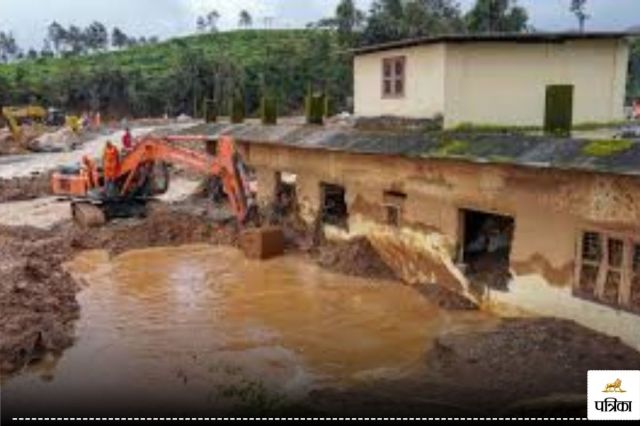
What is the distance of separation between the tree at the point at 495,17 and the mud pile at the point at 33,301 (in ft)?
103

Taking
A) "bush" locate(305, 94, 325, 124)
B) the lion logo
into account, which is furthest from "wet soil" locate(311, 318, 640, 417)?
"bush" locate(305, 94, 325, 124)

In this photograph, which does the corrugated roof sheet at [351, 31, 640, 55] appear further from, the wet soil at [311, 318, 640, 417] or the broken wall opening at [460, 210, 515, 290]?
the wet soil at [311, 318, 640, 417]

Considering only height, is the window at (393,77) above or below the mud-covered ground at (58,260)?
above

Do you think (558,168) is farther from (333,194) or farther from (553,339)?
(333,194)

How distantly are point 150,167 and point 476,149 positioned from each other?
37.7 feet

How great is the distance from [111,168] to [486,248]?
11.7 meters

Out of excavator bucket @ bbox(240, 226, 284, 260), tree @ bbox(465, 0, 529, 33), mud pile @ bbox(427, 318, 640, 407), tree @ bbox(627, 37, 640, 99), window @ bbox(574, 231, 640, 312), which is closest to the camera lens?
mud pile @ bbox(427, 318, 640, 407)

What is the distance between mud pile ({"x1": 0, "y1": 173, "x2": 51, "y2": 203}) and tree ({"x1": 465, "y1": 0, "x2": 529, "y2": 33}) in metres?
25.1

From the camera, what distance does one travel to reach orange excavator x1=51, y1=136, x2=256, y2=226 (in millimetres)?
21922

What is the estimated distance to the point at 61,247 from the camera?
72.8 ft

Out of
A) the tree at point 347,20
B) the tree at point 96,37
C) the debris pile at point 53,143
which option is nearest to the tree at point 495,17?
the tree at point 347,20

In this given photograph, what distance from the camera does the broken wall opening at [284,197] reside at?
23203 mm

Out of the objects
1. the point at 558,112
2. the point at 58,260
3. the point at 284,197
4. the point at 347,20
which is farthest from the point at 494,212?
the point at 347,20

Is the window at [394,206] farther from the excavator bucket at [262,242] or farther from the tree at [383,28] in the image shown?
the tree at [383,28]
